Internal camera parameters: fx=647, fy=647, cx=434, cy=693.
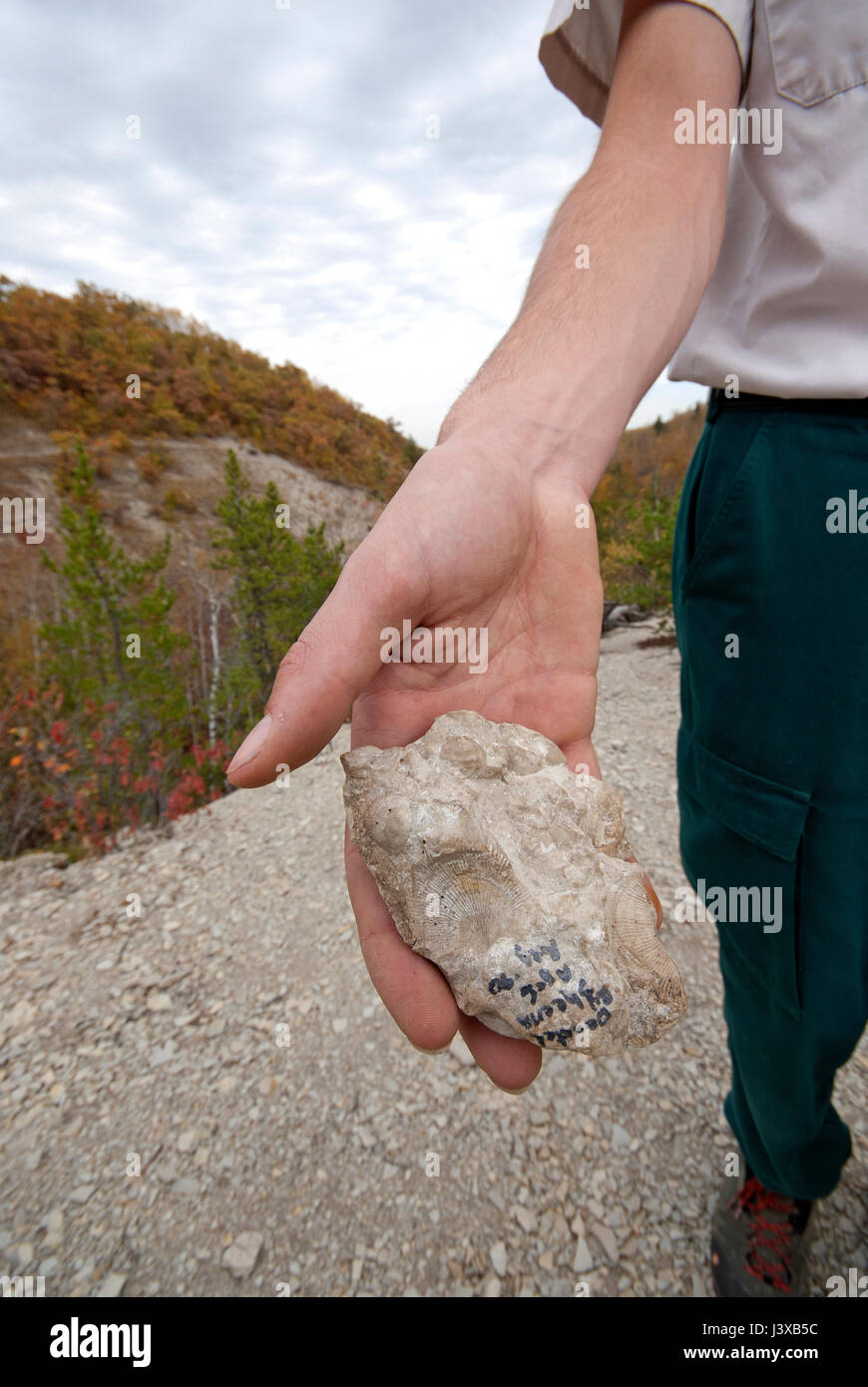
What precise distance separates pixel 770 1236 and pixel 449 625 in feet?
7.42

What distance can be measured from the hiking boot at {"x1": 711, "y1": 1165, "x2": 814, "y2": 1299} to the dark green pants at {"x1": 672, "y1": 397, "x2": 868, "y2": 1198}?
46cm

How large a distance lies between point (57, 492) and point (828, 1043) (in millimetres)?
17078

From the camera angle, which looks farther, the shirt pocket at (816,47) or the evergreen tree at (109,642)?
the evergreen tree at (109,642)

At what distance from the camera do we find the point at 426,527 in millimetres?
1470

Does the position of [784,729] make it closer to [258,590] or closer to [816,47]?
[816,47]

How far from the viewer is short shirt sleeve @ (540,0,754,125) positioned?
1426 millimetres

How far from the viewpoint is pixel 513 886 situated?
1.58 metres

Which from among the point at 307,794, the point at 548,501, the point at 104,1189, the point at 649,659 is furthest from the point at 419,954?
the point at 649,659

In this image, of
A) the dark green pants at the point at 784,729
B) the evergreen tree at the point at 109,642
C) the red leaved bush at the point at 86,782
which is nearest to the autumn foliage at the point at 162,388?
the evergreen tree at the point at 109,642

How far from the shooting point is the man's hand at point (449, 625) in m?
1.31

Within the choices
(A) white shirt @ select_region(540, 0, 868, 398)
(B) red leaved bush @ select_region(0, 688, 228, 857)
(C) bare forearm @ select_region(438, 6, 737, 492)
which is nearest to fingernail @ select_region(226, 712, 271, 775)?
(C) bare forearm @ select_region(438, 6, 737, 492)

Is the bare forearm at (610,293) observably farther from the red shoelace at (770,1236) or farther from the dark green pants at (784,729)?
the red shoelace at (770,1236)

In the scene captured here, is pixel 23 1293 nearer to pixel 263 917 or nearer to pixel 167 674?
pixel 263 917

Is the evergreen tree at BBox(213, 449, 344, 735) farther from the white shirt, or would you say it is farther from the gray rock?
the white shirt
